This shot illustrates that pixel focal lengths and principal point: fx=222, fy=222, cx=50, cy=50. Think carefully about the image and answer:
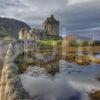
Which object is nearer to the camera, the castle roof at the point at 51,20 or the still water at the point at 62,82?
the still water at the point at 62,82

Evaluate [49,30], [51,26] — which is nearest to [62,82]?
[49,30]

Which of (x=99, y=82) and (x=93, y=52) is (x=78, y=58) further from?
(x=99, y=82)

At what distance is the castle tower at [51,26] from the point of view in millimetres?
27766

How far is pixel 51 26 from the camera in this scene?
101 ft

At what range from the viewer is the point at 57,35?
26.4m

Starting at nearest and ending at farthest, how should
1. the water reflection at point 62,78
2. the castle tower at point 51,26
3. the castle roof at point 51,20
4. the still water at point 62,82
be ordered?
the still water at point 62,82 < the water reflection at point 62,78 < the castle tower at point 51,26 < the castle roof at point 51,20

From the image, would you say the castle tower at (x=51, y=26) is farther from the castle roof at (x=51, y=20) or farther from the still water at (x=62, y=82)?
the still water at (x=62, y=82)

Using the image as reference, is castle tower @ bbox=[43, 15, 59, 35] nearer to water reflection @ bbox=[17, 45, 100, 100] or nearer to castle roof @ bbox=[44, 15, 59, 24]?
castle roof @ bbox=[44, 15, 59, 24]

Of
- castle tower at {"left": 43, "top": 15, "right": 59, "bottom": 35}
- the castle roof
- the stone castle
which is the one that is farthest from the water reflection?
the castle roof

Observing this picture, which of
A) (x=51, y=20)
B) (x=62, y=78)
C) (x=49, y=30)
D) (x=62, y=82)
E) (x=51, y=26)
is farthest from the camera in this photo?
(x=51, y=26)

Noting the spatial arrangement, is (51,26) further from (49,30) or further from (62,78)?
(62,78)

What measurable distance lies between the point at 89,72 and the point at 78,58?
412cm

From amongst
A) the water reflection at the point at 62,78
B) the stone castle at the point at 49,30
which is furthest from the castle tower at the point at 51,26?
the water reflection at the point at 62,78

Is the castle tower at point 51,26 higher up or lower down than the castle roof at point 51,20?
lower down
